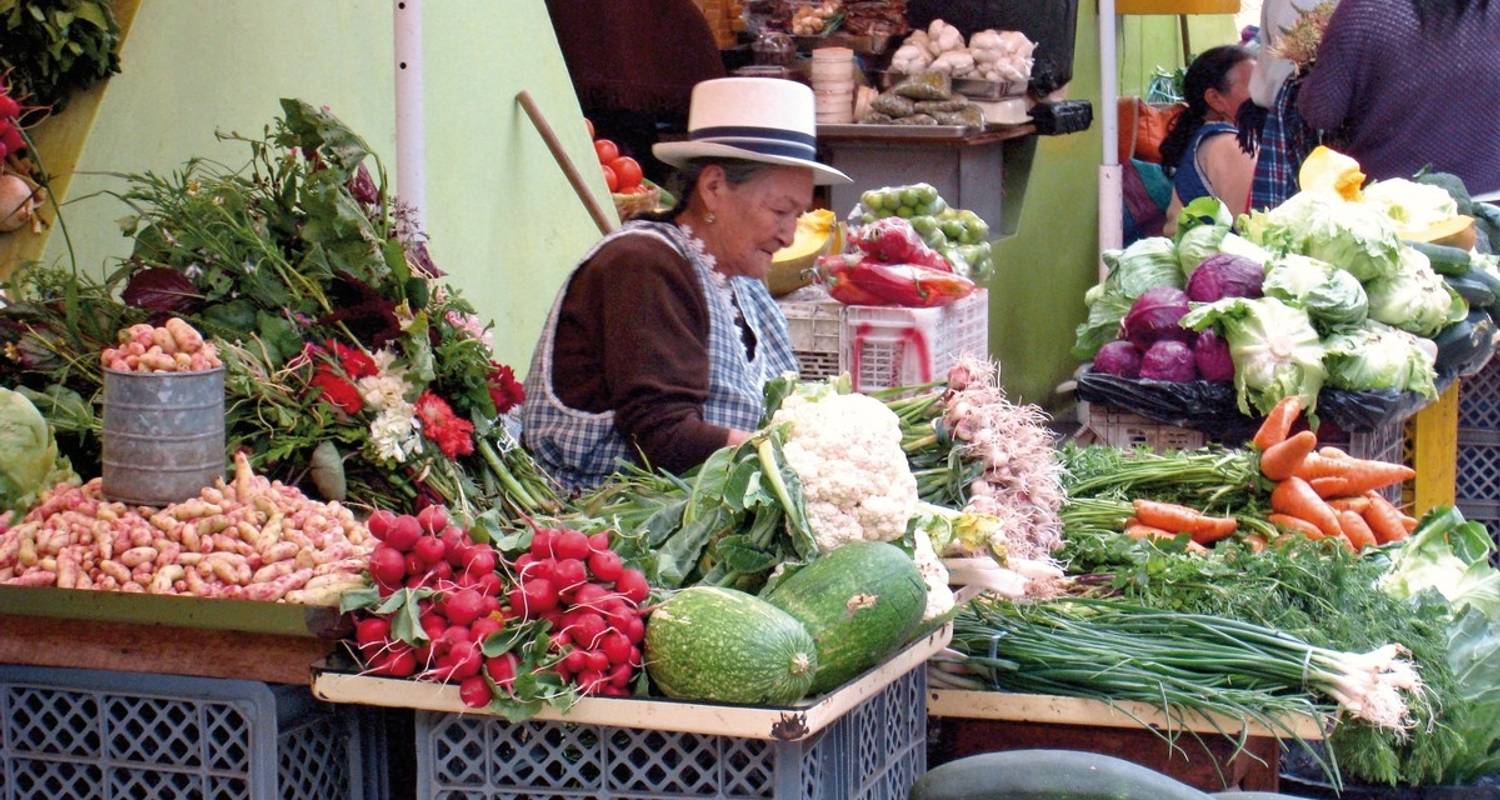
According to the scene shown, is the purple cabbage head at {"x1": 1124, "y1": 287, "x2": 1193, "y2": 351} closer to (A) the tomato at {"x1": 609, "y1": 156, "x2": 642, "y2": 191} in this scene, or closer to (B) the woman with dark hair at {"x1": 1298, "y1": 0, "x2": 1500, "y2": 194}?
(B) the woman with dark hair at {"x1": 1298, "y1": 0, "x2": 1500, "y2": 194}

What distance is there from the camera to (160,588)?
8.14 feet

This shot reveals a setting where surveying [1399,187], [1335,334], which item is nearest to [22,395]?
[1335,334]

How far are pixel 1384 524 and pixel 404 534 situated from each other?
2.90m

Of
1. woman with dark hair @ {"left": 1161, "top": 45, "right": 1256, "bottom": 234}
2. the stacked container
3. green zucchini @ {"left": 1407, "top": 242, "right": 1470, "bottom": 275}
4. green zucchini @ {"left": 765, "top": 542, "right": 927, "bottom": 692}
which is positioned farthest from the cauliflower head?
woman with dark hair @ {"left": 1161, "top": 45, "right": 1256, "bottom": 234}

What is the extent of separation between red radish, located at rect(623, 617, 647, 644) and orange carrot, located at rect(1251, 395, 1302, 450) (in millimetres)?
2448

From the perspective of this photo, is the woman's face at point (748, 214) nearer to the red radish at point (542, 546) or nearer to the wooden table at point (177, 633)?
the red radish at point (542, 546)

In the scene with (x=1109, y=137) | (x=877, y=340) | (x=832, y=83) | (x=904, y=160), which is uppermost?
(x=832, y=83)

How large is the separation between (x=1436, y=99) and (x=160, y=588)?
5958 millimetres

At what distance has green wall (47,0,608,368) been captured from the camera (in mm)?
4117

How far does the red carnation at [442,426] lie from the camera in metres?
3.22

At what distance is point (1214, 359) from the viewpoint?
16.9 feet

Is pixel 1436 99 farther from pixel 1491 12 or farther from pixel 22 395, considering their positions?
pixel 22 395

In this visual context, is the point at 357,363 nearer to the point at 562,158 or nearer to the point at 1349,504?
the point at 1349,504

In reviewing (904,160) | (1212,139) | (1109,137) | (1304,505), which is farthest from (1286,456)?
(1212,139)
